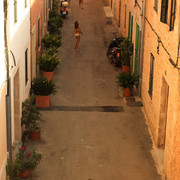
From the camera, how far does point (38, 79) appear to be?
1736 centimetres

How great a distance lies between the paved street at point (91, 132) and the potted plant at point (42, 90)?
48 centimetres

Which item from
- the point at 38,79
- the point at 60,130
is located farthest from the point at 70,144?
the point at 38,79

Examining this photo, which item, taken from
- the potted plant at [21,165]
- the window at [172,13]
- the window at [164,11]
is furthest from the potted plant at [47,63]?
the window at [172,13]

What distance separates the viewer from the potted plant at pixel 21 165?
456 inches

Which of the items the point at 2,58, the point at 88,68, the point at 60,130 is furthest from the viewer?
the point at 88,68

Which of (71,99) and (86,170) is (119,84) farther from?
(86,170)

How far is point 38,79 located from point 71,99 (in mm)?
1799

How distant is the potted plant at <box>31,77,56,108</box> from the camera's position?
17250 millimetres

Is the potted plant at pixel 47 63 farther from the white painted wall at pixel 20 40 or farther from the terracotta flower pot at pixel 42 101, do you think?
the white painted wall at pixel 20 40

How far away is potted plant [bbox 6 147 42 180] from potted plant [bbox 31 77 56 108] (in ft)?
15.6

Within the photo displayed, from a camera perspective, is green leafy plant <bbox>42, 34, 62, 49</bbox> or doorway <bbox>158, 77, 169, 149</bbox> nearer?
doorway <bbox>158, 77, 169, 149</bbox>

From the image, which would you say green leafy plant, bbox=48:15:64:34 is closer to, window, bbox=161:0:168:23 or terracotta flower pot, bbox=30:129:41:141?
terracotta flower pot, bbox=30:129:41:141

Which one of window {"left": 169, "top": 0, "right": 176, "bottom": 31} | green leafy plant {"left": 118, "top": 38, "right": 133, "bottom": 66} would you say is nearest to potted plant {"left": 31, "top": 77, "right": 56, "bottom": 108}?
green leafy plant {"left": 118, "top": 38, "right": 133, "bottom": 66}

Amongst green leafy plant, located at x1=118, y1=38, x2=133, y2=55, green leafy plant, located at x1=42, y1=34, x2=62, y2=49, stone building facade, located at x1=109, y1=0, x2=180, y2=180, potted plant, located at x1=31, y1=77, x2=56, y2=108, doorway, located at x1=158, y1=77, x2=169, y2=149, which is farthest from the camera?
green leafy plant, located at x1=42, y1=34, x2=62, y2=49
